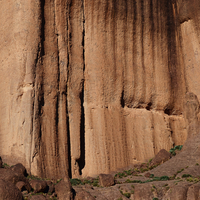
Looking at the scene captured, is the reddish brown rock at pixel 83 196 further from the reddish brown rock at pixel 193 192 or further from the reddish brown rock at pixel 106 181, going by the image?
the reddish brown rock at pixel 193 192

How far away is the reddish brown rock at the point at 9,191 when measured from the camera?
1663 cm

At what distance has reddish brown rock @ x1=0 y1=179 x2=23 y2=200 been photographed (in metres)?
16.6

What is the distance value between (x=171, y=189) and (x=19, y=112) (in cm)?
946

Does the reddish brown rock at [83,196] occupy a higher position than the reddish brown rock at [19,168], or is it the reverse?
the reddish brown rock at [19,168]

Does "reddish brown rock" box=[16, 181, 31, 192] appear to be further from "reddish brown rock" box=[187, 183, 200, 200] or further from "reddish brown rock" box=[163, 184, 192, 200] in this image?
"reddish brown rock" box=[187, 183, 200, 200]

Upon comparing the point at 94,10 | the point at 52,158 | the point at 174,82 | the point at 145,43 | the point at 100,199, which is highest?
the point at 94,10

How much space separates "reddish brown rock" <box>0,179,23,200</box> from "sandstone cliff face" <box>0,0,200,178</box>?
4.96 meters

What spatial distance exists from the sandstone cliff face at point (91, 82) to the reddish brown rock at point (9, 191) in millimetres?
4957

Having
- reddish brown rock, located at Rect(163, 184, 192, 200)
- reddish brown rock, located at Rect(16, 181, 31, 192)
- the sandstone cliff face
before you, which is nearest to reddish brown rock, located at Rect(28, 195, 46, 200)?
reddish brown rock, located at Rect(16, 181, 31, 192)

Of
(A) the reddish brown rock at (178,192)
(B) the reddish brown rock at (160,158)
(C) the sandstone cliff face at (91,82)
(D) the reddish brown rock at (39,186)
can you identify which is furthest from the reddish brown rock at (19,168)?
(B) the reddish brown rock at (160,158)

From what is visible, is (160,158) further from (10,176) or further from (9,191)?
(9,191)

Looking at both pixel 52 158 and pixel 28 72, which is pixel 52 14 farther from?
pixel 52 158

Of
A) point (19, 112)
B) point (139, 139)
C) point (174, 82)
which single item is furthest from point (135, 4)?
point (19, 112)

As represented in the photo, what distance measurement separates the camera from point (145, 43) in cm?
2978
